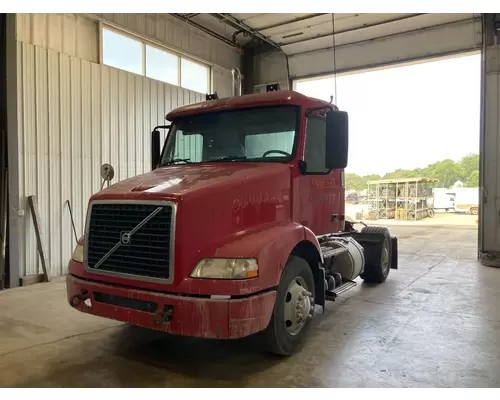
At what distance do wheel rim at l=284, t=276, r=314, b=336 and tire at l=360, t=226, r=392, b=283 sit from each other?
293 cm

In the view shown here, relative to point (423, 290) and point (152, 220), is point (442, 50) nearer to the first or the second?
point (423, 290)

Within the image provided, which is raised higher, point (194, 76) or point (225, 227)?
point (194, 76)

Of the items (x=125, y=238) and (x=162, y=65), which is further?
(x=162, y=65)

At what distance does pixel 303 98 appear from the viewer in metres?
3.98

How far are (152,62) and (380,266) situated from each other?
248 inches

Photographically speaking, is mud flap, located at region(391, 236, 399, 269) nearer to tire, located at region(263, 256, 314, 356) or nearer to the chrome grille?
tire, located at region(263, 256, 314, 356)

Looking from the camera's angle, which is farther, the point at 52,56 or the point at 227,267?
the point at 52,56

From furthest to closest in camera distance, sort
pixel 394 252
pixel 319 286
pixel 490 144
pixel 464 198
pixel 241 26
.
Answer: pixel 464 198 < pixel 241 26 < pixel 490 144 < pixel 394 252 < pixel 319 286

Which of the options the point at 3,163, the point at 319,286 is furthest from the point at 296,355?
the point at 3,163

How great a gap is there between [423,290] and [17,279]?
19.8 feet

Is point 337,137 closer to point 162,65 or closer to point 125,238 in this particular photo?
point 125,238

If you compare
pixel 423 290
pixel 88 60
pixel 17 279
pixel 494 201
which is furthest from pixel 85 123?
pixel 494 201

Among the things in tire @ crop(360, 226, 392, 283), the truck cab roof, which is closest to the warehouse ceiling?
tire @ crop(360, 226, 392, 283)

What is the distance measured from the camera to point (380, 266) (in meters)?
6.34
